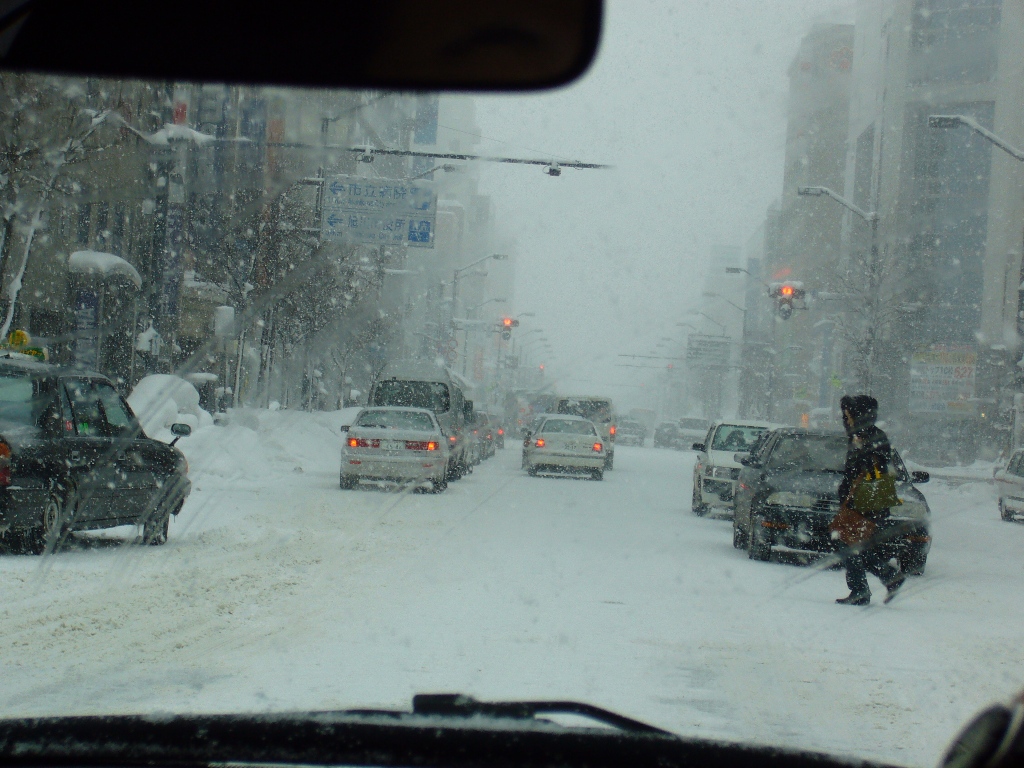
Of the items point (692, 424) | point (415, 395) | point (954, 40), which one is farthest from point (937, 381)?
point (954, 40)

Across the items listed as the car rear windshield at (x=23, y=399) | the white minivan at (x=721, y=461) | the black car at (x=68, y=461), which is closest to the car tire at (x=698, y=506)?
the white minivan at (x=721, y=461)

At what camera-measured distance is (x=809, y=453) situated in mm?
14719

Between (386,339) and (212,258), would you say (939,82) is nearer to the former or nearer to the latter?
(386,339)

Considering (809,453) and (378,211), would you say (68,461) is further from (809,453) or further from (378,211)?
(378,211)

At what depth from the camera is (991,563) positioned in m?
16.2

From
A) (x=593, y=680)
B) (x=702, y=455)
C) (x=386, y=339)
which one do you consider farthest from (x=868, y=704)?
(x=386, y=339)

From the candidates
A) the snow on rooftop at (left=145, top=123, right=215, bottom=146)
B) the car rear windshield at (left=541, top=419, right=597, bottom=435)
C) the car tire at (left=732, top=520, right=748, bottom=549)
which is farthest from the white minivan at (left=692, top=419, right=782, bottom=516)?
the snow on rooftop at (left=145, top=123, right=215, bottom=146)

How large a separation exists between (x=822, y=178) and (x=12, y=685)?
136 metres

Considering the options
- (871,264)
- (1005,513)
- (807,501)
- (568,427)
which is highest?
(871,264)

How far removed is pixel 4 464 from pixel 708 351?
268 ft

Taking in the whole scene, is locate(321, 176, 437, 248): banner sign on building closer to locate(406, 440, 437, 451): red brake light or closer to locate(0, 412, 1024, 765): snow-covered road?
locate(406, 440, 437, 451): red brake light

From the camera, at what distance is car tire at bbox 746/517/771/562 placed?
1402 cm

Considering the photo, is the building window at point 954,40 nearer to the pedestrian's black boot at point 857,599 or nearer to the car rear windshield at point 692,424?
the car rear windshield at point 692,424

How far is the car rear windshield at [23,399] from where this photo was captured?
36.1 ft
